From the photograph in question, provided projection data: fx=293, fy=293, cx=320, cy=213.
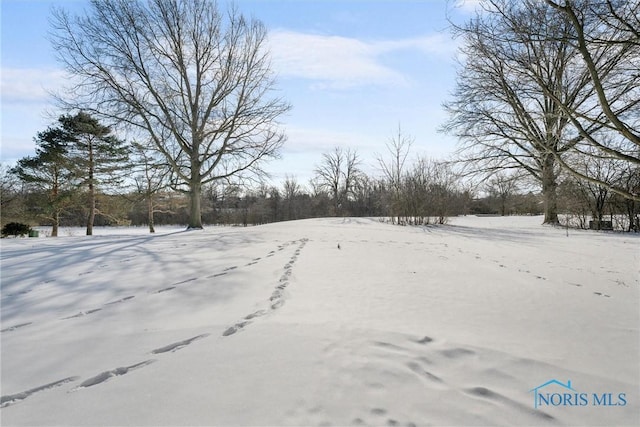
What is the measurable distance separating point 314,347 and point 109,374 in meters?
1.42

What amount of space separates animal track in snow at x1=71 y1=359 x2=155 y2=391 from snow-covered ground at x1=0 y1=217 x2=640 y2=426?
0.01 metres

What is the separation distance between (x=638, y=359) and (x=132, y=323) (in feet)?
14.1

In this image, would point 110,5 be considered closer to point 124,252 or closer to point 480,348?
point 124,252

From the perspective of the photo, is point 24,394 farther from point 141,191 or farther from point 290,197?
point 290,197

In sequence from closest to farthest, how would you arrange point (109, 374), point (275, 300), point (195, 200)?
point (109, 374) → point (275, 300) → point (195, 200)

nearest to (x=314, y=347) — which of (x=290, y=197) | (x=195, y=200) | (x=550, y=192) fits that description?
(x=195, y=200)

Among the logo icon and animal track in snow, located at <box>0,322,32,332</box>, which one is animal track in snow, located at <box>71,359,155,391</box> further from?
the logo icon

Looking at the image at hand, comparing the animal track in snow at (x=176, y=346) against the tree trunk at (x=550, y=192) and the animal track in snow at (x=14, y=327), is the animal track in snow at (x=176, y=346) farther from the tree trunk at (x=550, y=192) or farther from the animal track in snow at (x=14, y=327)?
the tree trunk at (x=550, y=192)

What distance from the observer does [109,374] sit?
79.0 inches

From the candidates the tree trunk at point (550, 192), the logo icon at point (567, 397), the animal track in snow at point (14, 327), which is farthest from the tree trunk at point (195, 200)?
the tree trunk at point (550, 192)

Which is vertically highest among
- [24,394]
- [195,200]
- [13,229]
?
[195,200]

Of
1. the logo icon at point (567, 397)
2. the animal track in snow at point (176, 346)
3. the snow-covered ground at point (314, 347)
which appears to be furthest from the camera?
the animal track in snow at point (176, 346)

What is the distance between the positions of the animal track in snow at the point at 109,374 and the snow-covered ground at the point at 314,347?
1 cm

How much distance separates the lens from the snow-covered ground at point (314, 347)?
5.51 feet
